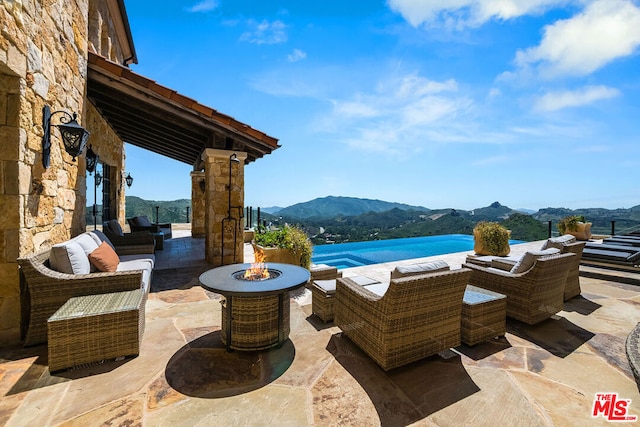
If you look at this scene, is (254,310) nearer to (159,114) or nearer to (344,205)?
(159,114)

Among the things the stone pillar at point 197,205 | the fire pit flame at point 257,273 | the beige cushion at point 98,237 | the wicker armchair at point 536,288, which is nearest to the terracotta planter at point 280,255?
the fire pit flame at point 257,273

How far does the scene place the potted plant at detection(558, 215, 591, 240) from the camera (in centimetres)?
948

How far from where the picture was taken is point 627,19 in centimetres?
429

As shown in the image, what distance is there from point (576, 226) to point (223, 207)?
1239 cm

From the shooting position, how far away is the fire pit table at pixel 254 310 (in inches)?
89.0

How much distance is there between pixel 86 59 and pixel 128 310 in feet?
13.9

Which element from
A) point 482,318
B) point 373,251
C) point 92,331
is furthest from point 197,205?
point 482,318

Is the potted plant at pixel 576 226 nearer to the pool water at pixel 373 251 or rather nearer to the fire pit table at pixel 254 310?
the pool water at pixel 373 251

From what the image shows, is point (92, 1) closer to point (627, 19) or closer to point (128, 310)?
point (128, 310)

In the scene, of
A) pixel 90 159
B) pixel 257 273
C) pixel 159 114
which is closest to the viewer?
pixel 257 273

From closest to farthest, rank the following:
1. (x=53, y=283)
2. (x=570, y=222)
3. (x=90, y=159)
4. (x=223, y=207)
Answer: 1. (x=53, y=283)
2. (x=90, y=159)
3. (x=223, y=207)
4. (x=570, y=222)

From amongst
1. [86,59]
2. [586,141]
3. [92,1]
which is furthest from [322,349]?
[586,141]

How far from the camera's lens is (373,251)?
436 inches

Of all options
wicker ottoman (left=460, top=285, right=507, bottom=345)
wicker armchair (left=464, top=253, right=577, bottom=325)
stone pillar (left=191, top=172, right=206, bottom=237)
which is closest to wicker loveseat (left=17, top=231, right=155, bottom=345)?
wicker ottoman (left=460, top=285, right=507, bottom=345)
